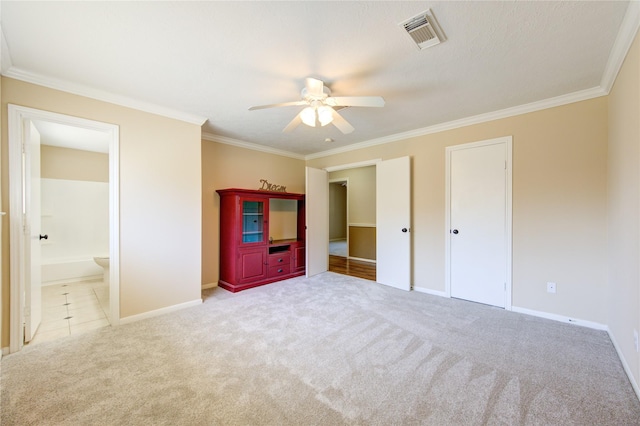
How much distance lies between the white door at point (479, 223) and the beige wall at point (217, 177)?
3.19 metres

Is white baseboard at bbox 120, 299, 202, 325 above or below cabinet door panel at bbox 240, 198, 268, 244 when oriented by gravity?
below

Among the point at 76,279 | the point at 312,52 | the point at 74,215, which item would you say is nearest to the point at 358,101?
the point at 312,52

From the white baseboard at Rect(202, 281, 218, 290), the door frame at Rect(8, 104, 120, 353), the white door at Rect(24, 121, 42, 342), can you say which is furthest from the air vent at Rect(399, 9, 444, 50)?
the white baseboard at Rect(202, 281, 218, 290)

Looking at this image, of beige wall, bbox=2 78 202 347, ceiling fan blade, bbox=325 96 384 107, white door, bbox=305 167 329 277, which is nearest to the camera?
ceiling fan blade, bbox=325 96 384 107

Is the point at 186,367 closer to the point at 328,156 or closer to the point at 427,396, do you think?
the point at 427,396

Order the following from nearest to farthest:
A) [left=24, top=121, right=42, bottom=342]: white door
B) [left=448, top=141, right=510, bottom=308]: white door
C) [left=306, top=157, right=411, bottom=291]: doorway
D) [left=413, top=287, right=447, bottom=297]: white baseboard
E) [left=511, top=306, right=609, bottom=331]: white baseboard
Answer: [left=24, top=121, right=42, bottom=342]: white door
[left=511, top=306, right=609, bottom=331]: white baseboard
[left=448, top=141, right=510, bottom=308]: white door
[left=413, top=287, right=447, bottom=297]: white baseboard
[left=306, top=157, right=411, bottom=291]: doorway

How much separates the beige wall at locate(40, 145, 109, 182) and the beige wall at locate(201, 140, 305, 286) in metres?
2.33

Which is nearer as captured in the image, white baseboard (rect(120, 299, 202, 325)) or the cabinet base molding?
white baseboard (rect(120, 299, 202, 325))

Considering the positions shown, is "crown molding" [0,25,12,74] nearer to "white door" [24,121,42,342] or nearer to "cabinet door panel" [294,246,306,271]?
"white door" [24,121,42,342]

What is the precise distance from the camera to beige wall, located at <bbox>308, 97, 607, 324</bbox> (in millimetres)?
2605

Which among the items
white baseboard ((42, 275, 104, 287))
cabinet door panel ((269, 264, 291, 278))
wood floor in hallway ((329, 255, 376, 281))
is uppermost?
cabinet door panel ((269, 264, 291, 278))

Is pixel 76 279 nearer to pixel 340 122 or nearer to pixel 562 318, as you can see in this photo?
pixel 340 122

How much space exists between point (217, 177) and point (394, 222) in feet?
9.69

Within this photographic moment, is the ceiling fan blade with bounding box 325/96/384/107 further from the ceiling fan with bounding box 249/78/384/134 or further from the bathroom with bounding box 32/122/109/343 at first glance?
the bathroom with bounding box 32/122/109/343
